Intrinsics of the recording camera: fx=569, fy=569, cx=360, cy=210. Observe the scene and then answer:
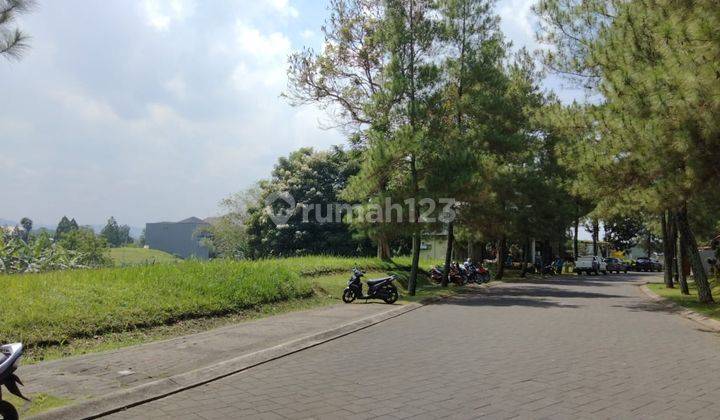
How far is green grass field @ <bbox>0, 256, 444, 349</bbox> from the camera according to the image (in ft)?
29.3

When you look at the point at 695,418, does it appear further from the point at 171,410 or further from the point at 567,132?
the point at 567,132

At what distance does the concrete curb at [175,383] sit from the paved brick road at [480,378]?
156 millimetres

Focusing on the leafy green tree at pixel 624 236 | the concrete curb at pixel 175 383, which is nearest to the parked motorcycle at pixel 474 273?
the concrete curb at pixel 175 383

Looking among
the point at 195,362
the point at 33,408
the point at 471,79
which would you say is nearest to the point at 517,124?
the point at 471,79

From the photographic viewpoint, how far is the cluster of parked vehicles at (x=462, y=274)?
28.8 metres

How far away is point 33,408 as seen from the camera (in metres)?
5.61

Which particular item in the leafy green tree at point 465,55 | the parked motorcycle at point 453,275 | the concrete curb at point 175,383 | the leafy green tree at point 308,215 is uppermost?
the leafy green tree at point 465,55

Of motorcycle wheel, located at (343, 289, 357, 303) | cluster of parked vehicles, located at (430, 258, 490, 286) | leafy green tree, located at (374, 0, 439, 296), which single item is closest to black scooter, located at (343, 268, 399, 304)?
motorcycle wheel, located at (343, 289, 357, 303)

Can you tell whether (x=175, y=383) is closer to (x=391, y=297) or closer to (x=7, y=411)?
(x=7, y=411)

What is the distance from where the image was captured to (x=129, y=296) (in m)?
11.0

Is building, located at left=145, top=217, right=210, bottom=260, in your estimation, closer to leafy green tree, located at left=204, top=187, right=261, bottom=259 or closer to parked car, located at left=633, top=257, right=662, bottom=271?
leafy green tree, located at left=204, top=187, right=261, bottom=259

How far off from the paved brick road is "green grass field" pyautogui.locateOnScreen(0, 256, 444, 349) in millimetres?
3289

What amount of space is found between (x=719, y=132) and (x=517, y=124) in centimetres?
1959

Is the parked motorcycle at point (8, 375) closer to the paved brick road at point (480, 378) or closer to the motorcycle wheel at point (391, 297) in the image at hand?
the paved brick road at point (480, 378)
